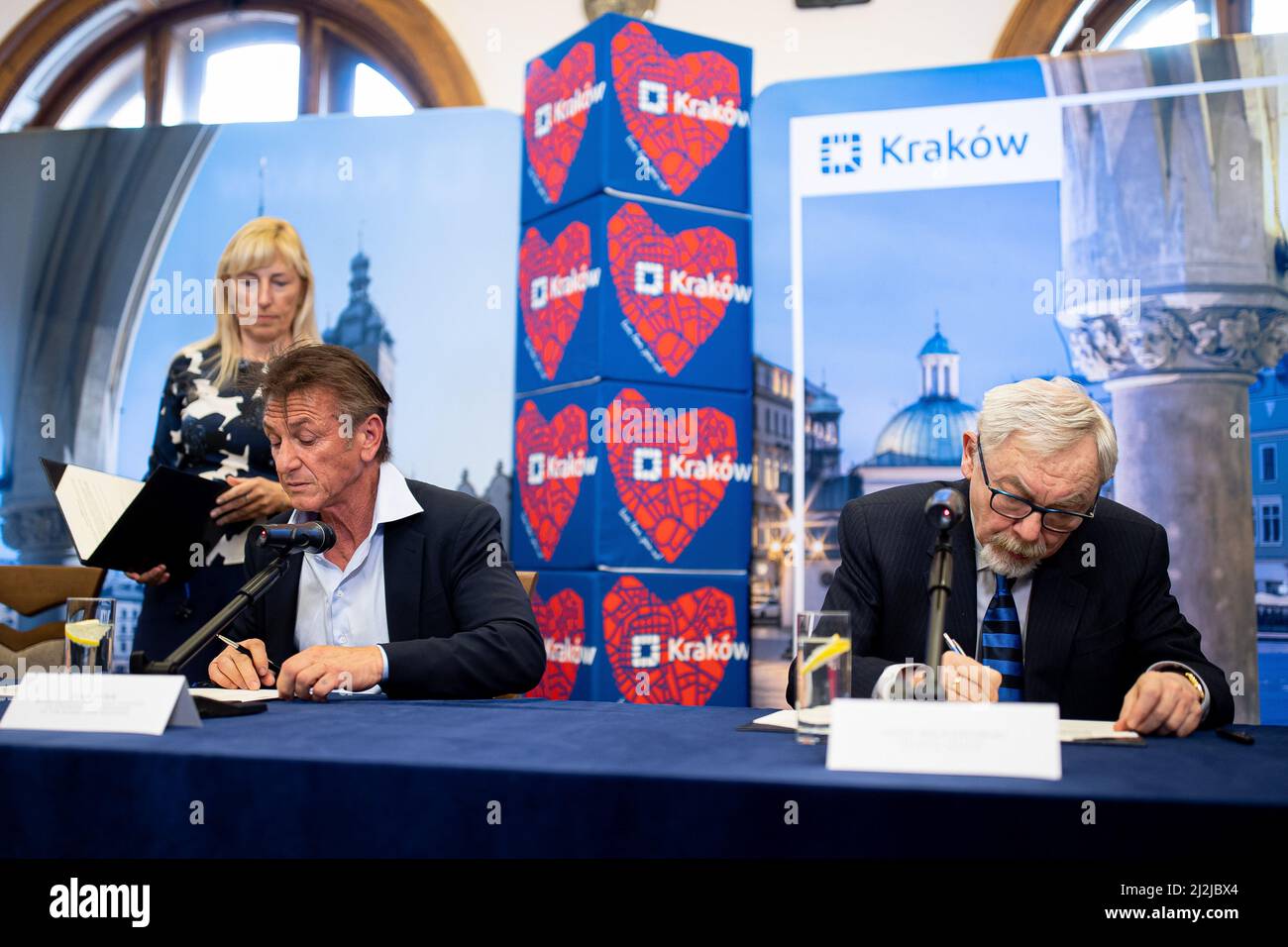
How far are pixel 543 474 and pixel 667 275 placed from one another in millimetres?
814

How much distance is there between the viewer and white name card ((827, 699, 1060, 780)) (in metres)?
1.17

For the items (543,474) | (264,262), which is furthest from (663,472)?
(264,262)

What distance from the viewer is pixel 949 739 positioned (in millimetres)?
1189

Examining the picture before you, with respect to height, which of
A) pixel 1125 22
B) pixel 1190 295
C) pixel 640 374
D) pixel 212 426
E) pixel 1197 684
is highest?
pixel 1125 22

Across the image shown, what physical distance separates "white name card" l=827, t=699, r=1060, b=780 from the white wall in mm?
4067

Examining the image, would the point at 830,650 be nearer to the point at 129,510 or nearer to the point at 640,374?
the point at 129,510

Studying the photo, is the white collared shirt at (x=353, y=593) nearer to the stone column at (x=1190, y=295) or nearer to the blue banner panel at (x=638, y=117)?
the blue banner panel at (x=638, y=117)

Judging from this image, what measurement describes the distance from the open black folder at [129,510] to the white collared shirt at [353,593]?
0.43 meters

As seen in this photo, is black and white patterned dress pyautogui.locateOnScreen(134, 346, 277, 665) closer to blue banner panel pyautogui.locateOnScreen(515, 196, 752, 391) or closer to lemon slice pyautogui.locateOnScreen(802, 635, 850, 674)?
blue banner panel pyautogui.locateOnScreen(515, 196, 752, 391)

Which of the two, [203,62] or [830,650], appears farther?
[203,62]

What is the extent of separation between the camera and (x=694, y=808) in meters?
1.13

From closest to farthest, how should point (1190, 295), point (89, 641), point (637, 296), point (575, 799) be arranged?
point (575, 799), point (89, 641), point (1190, 295), point (637, 296)

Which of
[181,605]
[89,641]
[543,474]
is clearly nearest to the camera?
[89,641]

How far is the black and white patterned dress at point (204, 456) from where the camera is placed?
2865 mm
